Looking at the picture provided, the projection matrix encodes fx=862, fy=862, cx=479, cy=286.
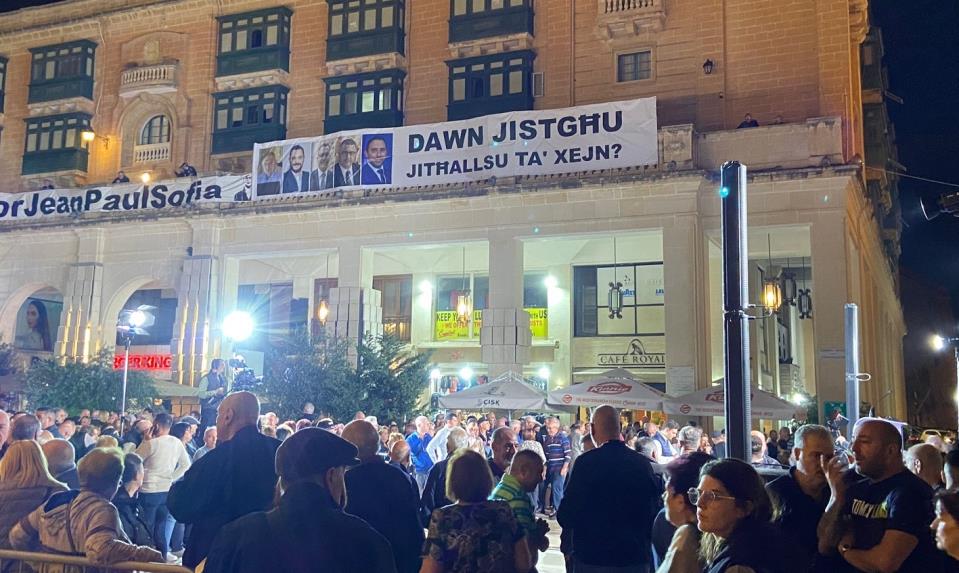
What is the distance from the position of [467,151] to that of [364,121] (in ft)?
19.0

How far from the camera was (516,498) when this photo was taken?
19.5 feet

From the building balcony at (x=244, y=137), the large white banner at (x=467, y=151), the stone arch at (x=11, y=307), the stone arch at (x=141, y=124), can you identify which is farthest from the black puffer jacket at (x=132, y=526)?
the stone arch at (x=11, y=307)

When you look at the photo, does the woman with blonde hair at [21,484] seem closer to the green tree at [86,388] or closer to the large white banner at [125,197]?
the green tree at [86,388]

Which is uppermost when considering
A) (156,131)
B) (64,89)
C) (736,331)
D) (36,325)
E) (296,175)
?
(64,89)

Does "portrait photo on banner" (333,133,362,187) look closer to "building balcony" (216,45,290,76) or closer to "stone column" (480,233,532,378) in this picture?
"stone column" (480,233,532,378)

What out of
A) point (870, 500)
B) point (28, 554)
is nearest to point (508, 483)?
point (870, 500)

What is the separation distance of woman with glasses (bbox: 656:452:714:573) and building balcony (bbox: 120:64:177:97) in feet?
101

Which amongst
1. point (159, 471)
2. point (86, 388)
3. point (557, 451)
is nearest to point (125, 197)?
point (86, 388)

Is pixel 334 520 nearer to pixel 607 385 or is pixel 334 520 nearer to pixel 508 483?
pixel 508 483

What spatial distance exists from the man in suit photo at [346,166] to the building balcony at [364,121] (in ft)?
10.0

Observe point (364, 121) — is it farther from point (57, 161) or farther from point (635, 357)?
point (57, 161)

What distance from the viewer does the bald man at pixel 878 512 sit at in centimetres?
434

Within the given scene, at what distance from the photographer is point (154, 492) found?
10.6 metres

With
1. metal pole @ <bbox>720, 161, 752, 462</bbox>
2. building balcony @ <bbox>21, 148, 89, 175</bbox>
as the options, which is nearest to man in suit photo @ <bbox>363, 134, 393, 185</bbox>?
building balcony @ <bbox>21, 148, 89, 175</bbox>
